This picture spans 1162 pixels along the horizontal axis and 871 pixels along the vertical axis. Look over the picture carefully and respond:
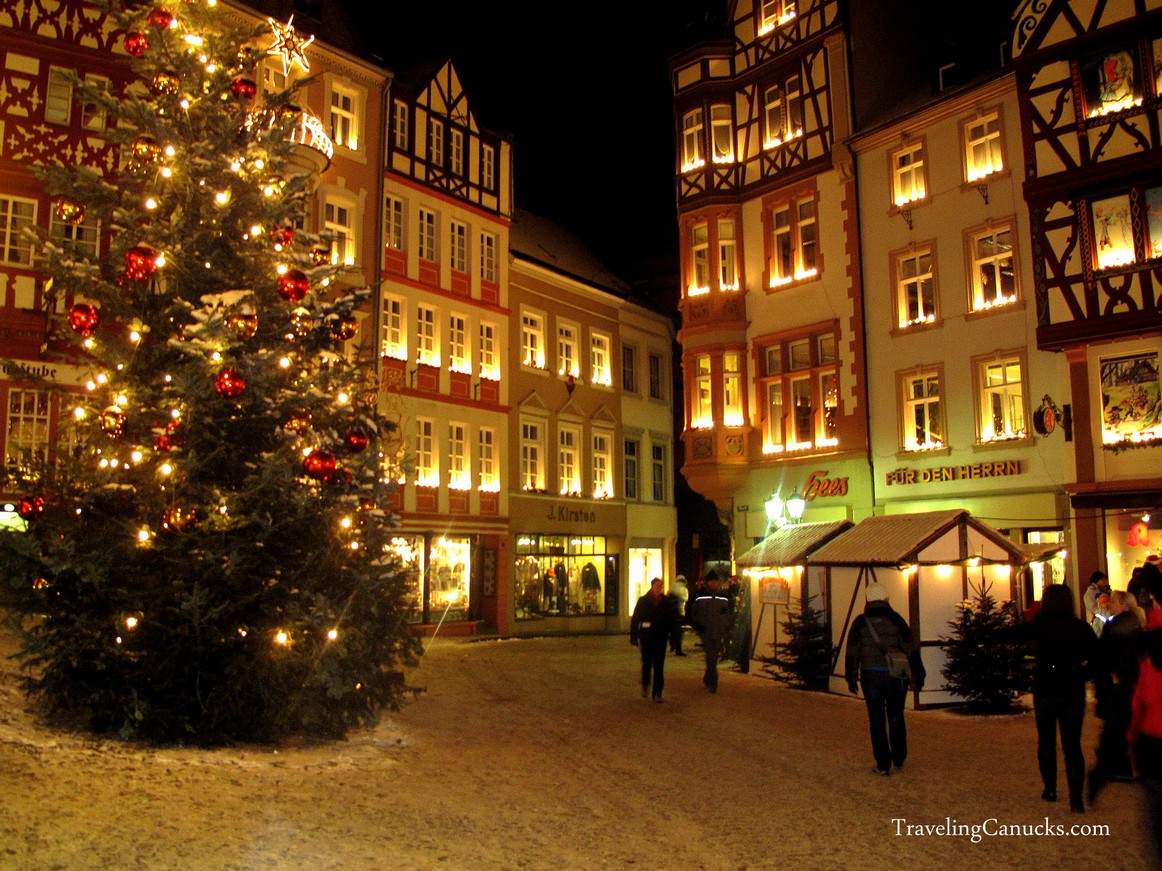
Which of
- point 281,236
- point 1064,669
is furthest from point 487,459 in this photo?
point 1064,669

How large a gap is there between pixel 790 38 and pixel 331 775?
24.6 meters

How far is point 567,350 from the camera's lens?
3481cm

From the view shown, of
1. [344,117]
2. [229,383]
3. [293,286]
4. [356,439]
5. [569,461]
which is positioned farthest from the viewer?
[569,461]

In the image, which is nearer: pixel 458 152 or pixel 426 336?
pixel 426 336

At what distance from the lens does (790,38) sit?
27656 mm

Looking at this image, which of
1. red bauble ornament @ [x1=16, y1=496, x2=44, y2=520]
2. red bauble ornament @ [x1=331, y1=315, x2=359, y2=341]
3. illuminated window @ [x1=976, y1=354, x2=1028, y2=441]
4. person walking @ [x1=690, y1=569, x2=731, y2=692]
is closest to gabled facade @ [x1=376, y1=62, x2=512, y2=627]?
person walking @ [x1=690, y1=569, x2=731, y2=692]

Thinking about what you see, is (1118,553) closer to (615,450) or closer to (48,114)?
(615,450)

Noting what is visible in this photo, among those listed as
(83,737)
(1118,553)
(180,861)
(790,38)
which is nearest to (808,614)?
(1118,553)

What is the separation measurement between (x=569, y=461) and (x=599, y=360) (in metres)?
4.19

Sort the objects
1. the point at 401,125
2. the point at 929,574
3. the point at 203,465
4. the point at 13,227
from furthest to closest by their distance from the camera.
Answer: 1. the point at 401,125
2. the point at 13,227
3. the point at 929,574
4. the point at 203,465

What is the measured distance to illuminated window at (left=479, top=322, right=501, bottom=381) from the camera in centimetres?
3128

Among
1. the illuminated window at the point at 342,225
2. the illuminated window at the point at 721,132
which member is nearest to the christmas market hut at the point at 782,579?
the illuminated window at the point at 721,132

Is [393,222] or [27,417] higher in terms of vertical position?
[393,222]

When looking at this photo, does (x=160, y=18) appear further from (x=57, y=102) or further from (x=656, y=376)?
(x=656, y=376)
